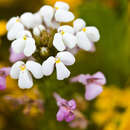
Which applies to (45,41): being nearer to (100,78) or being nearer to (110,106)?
(100,78)

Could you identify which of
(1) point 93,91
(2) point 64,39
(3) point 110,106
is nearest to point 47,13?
(2) point 64,39

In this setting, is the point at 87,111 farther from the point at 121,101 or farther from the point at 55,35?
the point at 55,35

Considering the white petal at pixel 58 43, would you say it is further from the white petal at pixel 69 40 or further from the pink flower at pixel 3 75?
the pink flower at pixel 3 75

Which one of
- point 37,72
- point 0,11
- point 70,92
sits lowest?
point 70,92

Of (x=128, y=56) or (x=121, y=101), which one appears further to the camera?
(x=128, y=56)

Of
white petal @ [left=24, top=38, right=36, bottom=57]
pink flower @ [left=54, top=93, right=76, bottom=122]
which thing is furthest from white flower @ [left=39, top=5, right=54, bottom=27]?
pink flower @ [left=54, top=93, right=76, bottom=122]

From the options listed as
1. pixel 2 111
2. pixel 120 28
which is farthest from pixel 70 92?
pixel 120 28

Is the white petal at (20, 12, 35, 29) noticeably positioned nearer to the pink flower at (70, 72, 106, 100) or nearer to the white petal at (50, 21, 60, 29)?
the white petal at (50, 21, 60, 29)
